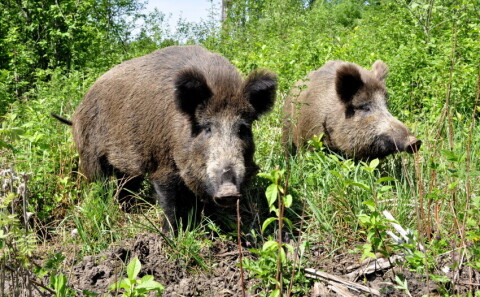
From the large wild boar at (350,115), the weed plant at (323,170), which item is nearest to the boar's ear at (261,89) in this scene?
the weed plant at (323,170)

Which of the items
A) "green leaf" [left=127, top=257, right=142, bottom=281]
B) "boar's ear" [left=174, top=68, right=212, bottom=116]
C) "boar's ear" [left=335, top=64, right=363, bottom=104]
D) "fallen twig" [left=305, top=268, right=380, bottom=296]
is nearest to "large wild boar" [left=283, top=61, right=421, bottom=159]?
"boar's ear" [left=335, top=64, right=363, bottom=104]

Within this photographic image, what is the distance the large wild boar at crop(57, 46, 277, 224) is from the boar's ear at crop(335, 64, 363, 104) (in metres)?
1.74

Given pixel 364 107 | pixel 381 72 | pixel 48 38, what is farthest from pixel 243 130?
pixel 48 38

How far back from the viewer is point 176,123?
452 cm

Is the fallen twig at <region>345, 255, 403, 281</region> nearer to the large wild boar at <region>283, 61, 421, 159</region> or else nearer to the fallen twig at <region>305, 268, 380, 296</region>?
the fallen twig at <region>305, 268, 380, 296</region>

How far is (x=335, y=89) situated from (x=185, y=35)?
7.82m

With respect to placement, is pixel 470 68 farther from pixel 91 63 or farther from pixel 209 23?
pixel 209 23

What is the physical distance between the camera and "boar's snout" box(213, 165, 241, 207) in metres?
3.63

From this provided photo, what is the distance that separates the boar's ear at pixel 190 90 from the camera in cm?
417

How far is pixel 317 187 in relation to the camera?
4625 millimetres

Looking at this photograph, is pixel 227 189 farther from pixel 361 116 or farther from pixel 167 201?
pixel 361 116

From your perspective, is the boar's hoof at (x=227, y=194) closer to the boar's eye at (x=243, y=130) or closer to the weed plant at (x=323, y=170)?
the weed plant at (x=323, y=170)

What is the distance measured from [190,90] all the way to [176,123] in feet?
1.33

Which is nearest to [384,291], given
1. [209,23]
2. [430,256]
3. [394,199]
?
[430,256]
